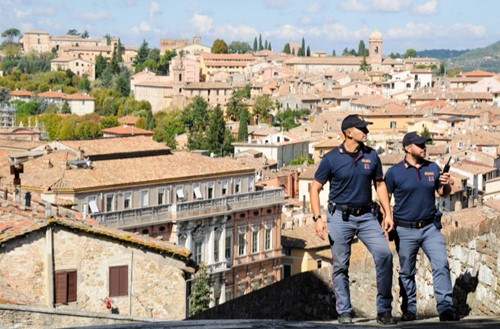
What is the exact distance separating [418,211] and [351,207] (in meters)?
0.72

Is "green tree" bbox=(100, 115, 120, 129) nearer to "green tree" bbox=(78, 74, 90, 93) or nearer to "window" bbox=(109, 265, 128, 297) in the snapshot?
"green tree" bbox=(78, 74, 90, 93)

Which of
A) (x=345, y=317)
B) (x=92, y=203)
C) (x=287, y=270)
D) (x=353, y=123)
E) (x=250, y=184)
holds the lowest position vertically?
(x=287, y=270)

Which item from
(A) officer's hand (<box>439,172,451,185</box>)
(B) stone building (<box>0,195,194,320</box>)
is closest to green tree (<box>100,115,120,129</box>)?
A: (B) stone building (<box>0,195,194,320</box>)

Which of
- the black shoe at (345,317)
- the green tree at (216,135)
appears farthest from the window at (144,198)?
the green tree at (216,135)

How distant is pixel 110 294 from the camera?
1734 cm

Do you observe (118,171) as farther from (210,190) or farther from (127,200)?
(210,190)

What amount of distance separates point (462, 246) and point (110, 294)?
7446 mm

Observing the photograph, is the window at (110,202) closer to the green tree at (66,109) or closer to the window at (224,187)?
the window at (224,187)

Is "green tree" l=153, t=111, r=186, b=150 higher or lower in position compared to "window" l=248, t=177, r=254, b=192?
lower

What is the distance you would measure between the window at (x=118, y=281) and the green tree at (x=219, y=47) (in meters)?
169

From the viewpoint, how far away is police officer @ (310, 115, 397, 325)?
947 centimetres

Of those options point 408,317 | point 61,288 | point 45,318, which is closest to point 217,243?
point 61,288

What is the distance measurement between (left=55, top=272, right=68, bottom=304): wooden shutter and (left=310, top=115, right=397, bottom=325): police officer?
8.22 m

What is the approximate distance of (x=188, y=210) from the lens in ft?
134
